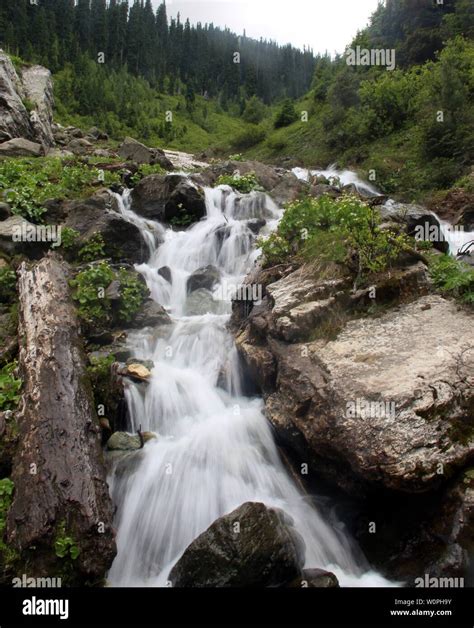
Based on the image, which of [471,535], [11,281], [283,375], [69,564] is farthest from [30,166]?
[471,535]

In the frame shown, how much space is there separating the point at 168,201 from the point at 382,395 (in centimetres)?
1182

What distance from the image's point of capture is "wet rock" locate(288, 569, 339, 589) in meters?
4.98

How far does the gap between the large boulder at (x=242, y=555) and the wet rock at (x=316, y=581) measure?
0.09 meters

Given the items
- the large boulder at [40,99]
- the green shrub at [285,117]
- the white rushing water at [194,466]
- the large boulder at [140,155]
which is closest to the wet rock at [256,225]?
the white rushing water at [194,466]

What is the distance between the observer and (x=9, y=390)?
6500 millimetres

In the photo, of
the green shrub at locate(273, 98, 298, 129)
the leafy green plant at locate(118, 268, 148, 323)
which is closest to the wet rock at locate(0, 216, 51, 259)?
the leafy green plant at locate(118, 268, 148, 323)

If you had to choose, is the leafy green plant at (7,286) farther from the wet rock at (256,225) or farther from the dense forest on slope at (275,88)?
the dense forest on slope at (275,88)

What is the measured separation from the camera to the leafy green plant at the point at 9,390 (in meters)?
6.31

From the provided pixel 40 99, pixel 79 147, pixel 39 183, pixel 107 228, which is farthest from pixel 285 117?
pixel 107 228

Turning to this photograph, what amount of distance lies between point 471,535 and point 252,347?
4.40m

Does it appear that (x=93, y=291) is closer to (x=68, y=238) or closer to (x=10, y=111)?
(x=68, y=238)

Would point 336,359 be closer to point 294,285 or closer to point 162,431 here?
point 294,285

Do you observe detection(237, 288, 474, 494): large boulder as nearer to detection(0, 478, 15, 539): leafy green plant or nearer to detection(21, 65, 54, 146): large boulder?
detection(0, 478, 15, 539): leafy green plant

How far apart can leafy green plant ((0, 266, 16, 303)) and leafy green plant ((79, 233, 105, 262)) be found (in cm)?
244
